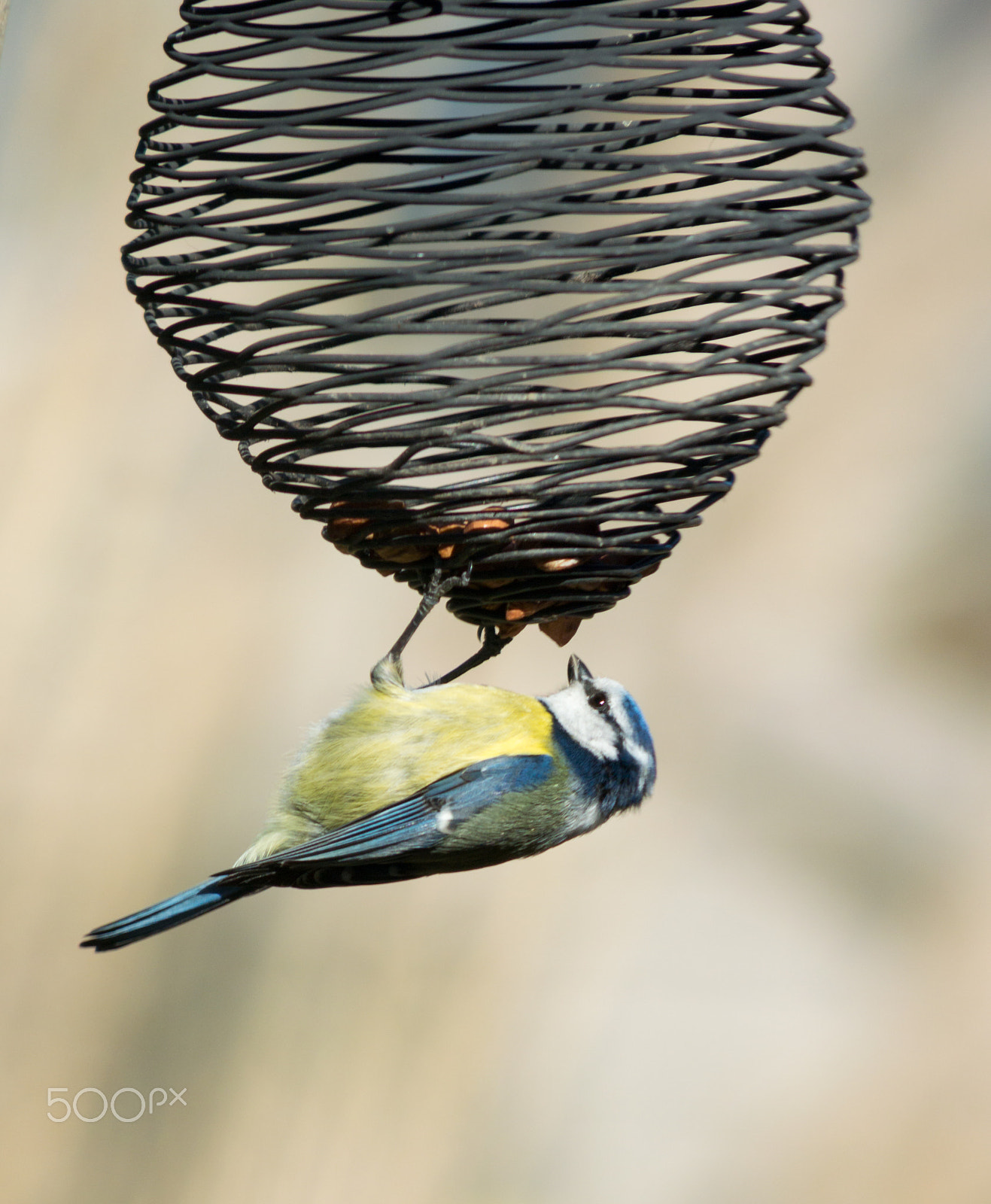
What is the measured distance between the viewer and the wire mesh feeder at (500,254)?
1.13m

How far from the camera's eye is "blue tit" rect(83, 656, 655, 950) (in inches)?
70.9

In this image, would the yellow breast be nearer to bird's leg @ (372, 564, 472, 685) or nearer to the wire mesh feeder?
bird's leg @ (372, 564, 472, 685)

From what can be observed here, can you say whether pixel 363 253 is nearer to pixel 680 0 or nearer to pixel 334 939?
pixel 680 0

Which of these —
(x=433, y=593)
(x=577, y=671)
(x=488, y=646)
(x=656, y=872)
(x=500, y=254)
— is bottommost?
(x=656, y=872)

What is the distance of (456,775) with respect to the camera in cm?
186

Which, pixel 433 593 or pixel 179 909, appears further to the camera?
pixel 179 909

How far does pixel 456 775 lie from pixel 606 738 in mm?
235

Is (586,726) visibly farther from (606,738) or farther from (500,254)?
(500,254)

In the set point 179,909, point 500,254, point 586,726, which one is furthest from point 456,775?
point 500,254

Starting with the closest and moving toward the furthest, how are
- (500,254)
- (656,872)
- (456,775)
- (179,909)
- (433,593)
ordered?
(500,254) → (433,593) → (179,909) → (456,775) → (656,872)

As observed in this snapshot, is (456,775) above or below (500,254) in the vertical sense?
below

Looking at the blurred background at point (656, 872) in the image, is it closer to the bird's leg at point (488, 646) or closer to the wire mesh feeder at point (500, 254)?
the bird's leg at point (488, 646)

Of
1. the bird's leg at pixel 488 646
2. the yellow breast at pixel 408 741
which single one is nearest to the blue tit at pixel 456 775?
the yellow breast at pixel 408 741

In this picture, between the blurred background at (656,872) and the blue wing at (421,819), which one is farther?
the blurred background at (656,872)
